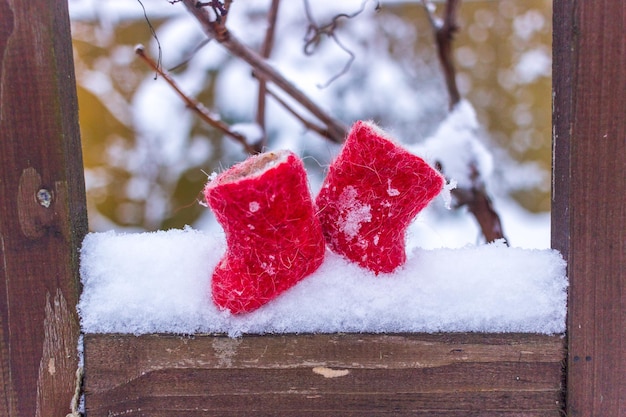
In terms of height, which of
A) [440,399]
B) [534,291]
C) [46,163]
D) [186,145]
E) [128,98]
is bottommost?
[440,399]

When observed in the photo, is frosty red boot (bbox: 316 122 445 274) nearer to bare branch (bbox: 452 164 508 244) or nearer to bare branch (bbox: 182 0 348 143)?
bare branch (bbox: 182 0 348 143)

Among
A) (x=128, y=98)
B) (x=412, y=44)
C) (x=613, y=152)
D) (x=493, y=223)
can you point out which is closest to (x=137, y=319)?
(x=613, y=152)

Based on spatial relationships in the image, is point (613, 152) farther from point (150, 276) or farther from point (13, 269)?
point (13, 269)

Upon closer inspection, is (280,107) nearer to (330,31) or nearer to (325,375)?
(330,31)

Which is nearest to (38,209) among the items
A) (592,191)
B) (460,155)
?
(592,191)

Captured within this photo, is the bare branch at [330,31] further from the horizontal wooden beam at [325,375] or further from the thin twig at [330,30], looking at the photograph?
the horizontal wooden beam at [325,375]

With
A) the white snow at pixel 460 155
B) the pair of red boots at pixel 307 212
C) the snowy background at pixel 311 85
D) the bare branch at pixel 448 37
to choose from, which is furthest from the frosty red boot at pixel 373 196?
the snowy background at pixel 311 85
